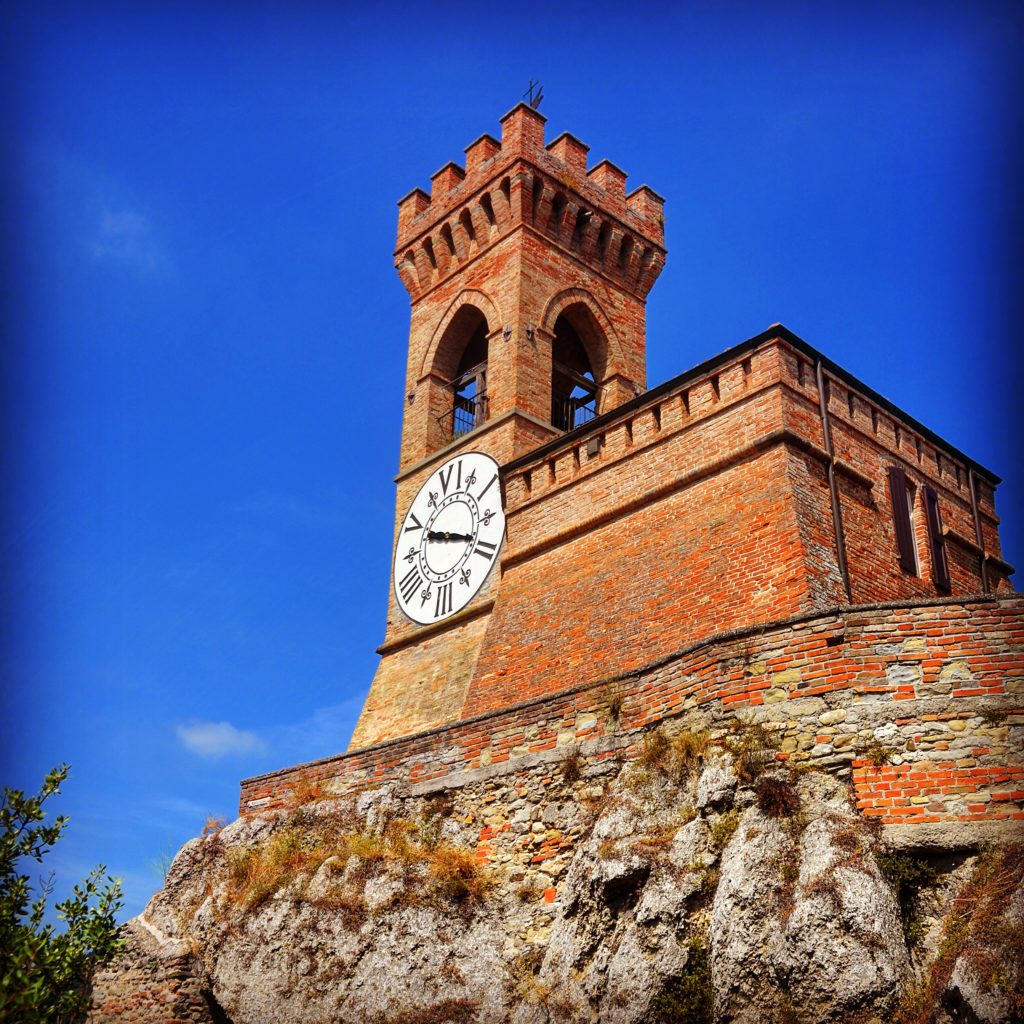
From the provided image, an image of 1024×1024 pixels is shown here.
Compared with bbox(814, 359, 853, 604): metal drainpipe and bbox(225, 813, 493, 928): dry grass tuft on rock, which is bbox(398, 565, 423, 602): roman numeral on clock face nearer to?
bbox(225, 813, 493, 928): dry grass tuft on rock

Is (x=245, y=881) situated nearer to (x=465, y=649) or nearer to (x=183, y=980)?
(x=183, y=980)

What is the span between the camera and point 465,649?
64.4 feet

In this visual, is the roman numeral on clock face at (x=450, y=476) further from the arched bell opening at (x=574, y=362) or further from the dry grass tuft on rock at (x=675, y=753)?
the dry grass tuft on rock at (x=675, y=753)

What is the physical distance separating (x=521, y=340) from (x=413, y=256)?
449cm

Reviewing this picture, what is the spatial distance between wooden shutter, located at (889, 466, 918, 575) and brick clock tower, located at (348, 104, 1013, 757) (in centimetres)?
3

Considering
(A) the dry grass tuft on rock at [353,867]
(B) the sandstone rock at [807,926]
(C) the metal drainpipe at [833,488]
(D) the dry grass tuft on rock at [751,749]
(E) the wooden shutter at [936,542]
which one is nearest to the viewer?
(B) the sandstone rock at [807,926]

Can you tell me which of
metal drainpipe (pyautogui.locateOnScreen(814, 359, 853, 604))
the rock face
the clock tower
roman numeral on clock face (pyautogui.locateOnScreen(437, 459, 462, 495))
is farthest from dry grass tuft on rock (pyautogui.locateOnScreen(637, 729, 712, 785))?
roman numeral on clock face (pyautogui.locateOnScreen(437, 459, 462, 495))

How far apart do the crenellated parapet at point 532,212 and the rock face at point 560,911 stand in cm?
1315

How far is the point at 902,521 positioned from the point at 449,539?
7.60 m

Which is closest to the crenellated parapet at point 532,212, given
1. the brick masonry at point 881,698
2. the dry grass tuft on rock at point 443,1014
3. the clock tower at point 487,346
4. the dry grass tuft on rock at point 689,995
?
the clock tower at point 487,346

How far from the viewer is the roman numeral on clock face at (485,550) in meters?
19.8

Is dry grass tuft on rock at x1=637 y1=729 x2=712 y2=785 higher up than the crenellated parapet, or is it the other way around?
the crenellated parapet

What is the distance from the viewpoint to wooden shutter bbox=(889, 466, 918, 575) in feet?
53.5

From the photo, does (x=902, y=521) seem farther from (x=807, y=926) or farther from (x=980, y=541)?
(x=807, y=926)
